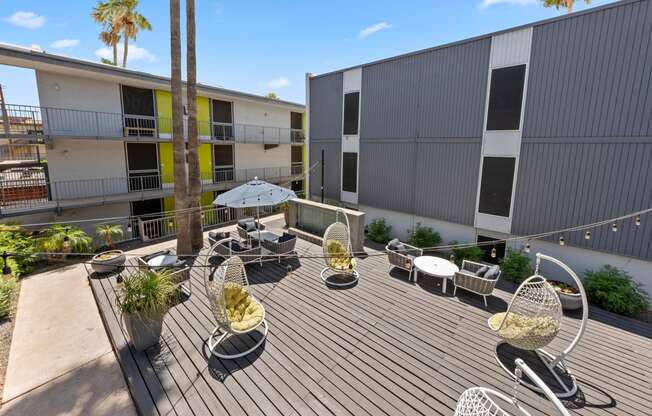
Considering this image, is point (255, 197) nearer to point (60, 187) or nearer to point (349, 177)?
point (349, 177)

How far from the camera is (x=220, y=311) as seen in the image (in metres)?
5.22

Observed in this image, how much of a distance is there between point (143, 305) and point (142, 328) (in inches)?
18.4

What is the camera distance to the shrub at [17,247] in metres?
8.66

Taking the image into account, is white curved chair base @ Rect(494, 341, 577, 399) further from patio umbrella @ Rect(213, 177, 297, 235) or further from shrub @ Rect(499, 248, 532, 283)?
patio umbrella @ Rect(213, 177, 297, 235)

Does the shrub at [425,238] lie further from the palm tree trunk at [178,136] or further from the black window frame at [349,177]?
the palm tree trunk at [178,136]

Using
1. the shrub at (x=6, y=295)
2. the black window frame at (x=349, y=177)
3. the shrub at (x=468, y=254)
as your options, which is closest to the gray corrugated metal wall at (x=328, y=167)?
the black window frame at (x=349, y=177)

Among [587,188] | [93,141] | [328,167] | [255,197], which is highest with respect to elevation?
[93,141]

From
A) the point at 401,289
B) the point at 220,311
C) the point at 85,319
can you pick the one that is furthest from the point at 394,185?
the point at 85,319

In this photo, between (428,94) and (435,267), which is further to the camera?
(428,94)

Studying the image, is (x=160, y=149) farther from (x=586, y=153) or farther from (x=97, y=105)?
(x=586, y=153)

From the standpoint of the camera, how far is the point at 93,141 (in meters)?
13.1

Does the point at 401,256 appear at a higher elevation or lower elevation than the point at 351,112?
lower

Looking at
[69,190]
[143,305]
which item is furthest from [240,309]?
[69,190]

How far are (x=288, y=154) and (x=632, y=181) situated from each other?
20.5 meters
